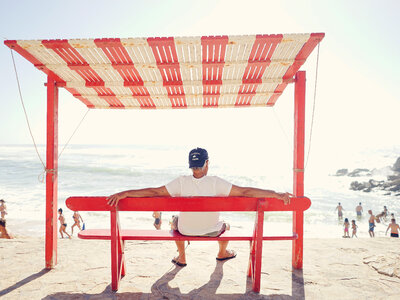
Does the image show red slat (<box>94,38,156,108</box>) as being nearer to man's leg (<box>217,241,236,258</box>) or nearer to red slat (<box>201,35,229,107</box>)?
red slat (<box>201,35,229,107</box>)

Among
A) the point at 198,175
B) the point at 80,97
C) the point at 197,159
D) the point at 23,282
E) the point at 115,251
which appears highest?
the point at 80,97

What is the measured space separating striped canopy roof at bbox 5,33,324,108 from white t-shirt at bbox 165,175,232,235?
4.79 ft

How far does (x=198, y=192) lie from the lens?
321cm

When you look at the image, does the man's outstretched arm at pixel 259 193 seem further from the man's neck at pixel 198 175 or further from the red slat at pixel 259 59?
the red slat at pixel 259 59

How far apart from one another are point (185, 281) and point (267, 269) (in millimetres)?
1177

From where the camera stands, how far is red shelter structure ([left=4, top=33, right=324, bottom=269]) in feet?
10.2

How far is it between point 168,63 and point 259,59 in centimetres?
113

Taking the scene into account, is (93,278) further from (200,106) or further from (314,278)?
(200,106)

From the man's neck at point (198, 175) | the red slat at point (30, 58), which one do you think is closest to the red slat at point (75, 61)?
the red slat at point (30, 58)

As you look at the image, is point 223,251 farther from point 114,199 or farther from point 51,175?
point 51,175

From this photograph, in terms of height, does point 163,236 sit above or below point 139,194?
below

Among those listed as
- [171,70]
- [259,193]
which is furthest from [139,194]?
[171,70]

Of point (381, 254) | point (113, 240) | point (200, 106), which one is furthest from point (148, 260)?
point (381, 254)

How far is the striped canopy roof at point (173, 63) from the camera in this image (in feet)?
10.1
